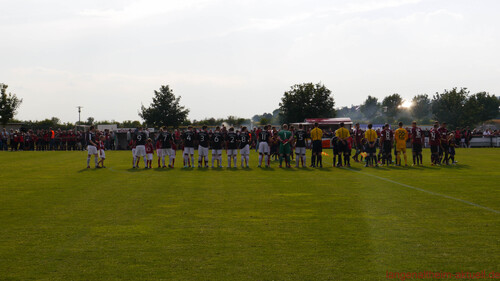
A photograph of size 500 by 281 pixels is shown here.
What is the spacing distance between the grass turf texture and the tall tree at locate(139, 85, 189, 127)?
68253 mm

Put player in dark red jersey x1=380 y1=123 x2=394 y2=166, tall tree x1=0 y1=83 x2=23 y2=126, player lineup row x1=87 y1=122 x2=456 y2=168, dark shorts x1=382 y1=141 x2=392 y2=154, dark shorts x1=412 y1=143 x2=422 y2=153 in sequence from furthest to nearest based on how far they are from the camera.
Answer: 1. tall tree x1=0 y1=83 x2=23 y2=126
2. dark shorts x1=412 y1=143 x2=422 y2=153
3. dark shorts x1=382 y1=141 x2=392 y2=154
4. player in dark red jersey x1=380 y1=123 x2=394 y2=166
5. player lineup row x1=87 y1=122 x2=456 y2=168

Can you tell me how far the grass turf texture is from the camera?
6.66 m

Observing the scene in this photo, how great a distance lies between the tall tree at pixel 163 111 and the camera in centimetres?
8425

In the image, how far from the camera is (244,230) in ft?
29.6

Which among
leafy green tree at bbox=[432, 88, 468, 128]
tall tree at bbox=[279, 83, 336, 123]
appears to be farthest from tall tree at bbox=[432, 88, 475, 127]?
tall tree at bbox=[279, 83, 336, 123]

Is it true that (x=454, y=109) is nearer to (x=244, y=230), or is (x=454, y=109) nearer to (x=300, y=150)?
(x=300, y=150)

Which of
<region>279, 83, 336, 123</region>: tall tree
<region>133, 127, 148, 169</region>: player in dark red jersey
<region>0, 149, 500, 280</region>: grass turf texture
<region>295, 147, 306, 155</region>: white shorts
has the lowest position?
<region>0, 149, 500, 280</region>: grass turf texture

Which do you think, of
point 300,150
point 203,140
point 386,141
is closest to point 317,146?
point 300,150

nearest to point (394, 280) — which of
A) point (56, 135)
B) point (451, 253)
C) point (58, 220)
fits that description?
point (451, 253)

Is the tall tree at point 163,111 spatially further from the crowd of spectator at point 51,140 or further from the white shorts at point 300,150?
the white shorts at point 300,150

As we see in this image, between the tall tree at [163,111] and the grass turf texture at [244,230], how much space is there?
6825 cm

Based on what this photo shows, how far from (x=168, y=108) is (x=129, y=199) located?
7284cm

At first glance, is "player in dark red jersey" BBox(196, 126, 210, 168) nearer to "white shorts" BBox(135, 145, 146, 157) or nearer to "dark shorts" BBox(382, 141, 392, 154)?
"white shorts" BBox(135, 145, 146, 157)

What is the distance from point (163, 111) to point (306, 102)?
980 inches
